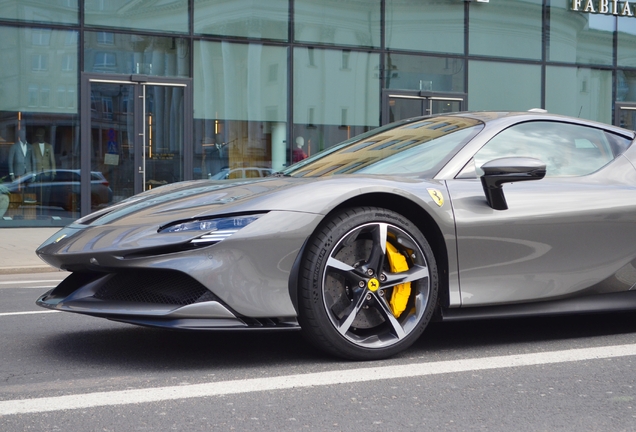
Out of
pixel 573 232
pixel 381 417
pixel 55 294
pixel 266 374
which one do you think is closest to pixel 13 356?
pixel 55 294

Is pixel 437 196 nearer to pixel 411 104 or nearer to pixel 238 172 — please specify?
pixel 238 172

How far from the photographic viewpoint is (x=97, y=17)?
16094 millimetres

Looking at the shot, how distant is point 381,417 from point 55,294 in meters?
1.80

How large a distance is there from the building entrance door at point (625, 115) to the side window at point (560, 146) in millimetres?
16977

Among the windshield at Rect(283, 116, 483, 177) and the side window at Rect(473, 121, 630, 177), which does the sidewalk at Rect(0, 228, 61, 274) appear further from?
the side window at Rect(473, 121, 630, 177)

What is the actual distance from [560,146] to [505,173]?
813 millimetres

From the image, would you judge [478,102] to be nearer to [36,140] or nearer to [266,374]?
[36,140]

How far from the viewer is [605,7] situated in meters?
20.2

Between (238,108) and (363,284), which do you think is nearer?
(363,284)

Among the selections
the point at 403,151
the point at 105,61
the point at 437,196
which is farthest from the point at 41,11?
the point at 437,196

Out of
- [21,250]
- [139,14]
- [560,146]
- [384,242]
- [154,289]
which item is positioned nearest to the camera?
[154,289]

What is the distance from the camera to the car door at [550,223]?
4.25 meters

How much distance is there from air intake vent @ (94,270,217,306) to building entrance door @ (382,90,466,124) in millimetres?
14841

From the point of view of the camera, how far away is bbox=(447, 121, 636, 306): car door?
4.25m
